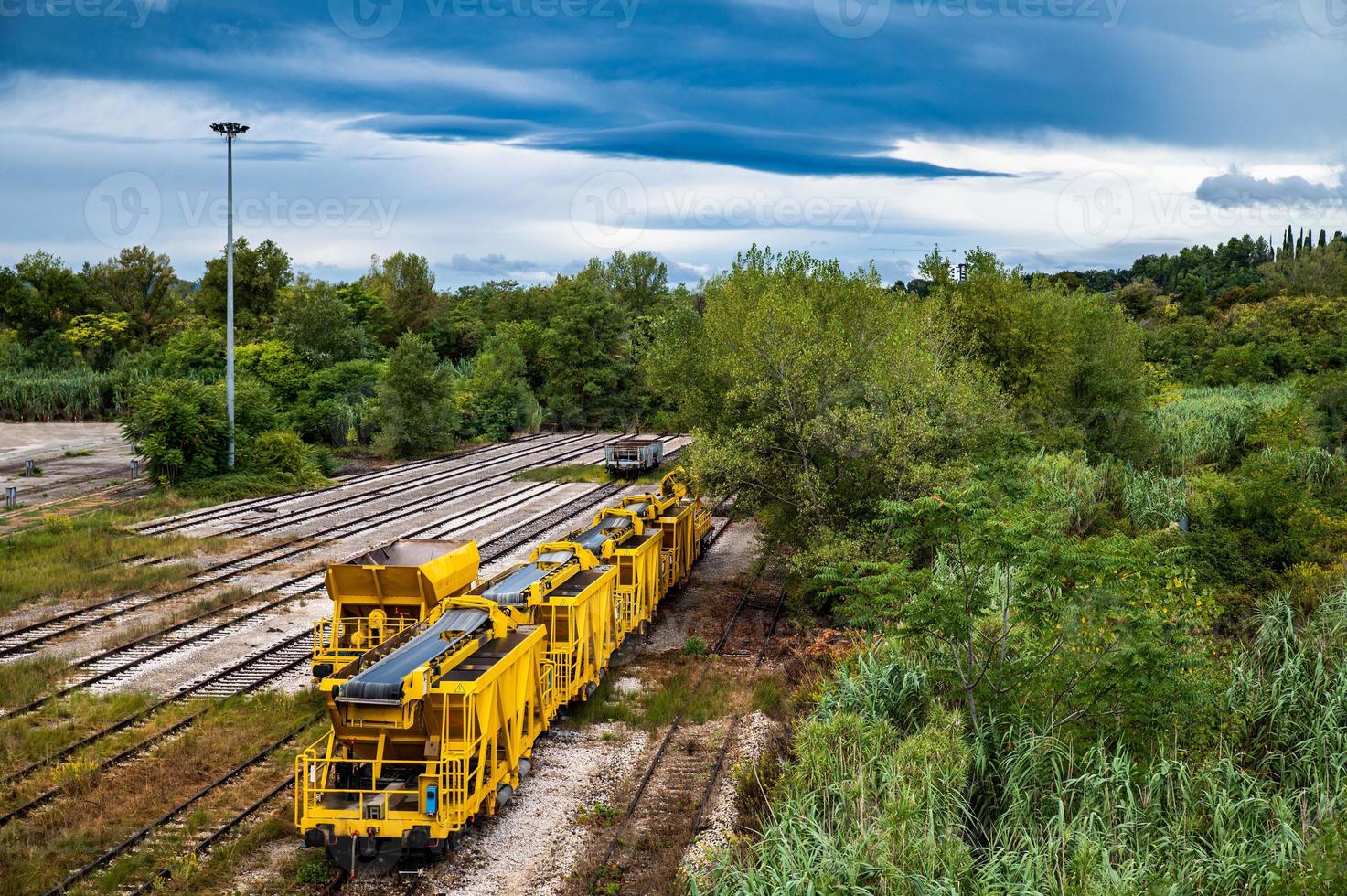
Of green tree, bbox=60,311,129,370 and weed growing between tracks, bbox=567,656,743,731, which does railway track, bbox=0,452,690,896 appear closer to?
weed growing between tracks, bbox=567,656,743,731

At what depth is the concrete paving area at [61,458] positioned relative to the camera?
42562 mm

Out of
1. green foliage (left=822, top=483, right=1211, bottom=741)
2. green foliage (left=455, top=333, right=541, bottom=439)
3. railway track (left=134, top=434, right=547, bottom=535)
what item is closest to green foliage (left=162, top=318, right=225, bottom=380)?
railway track (left=134, top=434, right=547, bottom=535)

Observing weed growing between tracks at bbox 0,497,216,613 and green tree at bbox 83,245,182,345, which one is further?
green tree at bbox 83,245,182,345

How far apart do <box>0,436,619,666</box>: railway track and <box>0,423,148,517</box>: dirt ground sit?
12415 mm

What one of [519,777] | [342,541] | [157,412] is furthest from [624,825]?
[157,412]

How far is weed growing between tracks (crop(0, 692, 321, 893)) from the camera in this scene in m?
12.8

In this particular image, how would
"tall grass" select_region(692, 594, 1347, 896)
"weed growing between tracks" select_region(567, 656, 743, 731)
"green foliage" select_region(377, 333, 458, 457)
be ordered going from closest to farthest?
"tall grass" select_region(692, 594, 1347, 896) → "weed growing between tracks" select_region(567, 656, 743, 731) → "green foliage" select_region(377, 333, 458, 457)

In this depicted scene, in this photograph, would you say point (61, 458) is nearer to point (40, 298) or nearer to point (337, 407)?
point (337, 407)

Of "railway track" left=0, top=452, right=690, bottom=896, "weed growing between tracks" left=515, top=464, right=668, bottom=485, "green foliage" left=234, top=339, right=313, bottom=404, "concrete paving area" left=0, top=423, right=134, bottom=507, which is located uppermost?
"green foliage" left=234, top=339, right=313, bottom=404

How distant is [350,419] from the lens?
57.4 metres

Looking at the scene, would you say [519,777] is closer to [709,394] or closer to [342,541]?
[709,394]

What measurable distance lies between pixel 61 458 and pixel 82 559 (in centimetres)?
2670

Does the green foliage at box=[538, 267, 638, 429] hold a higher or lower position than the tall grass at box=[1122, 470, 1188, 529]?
higher

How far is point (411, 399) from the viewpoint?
2218 inches
